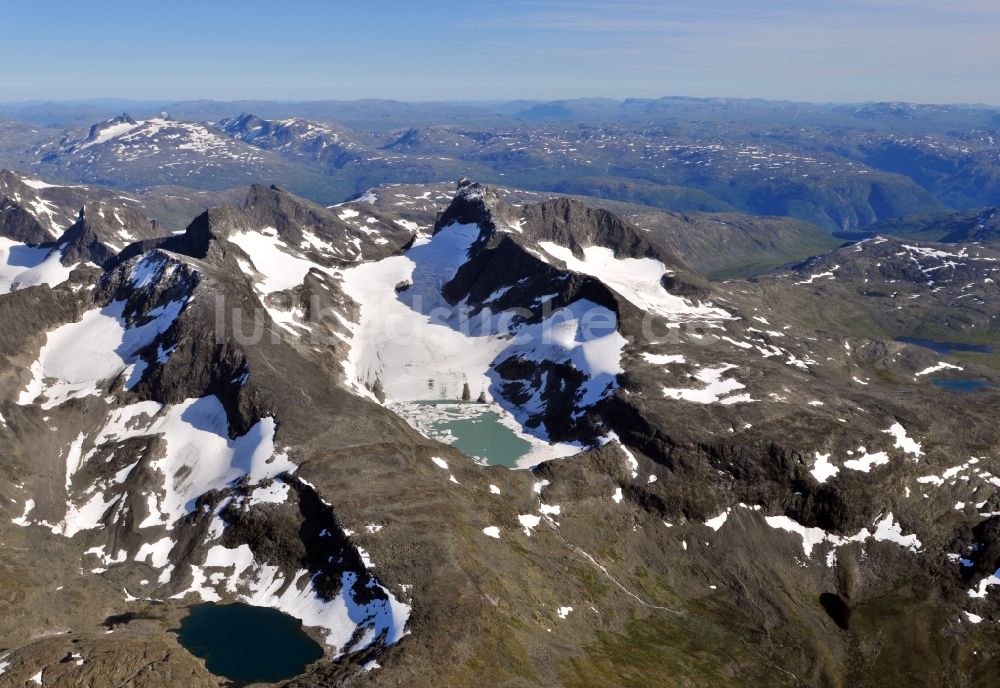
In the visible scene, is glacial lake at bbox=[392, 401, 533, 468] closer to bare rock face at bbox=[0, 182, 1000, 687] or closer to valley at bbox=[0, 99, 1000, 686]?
valley at bbox=[0, 99, 1000, 686]

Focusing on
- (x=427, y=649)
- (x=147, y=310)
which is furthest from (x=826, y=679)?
(x=147, y=310)

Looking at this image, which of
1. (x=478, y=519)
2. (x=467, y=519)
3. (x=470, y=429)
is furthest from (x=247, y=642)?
(x=470, y=429)

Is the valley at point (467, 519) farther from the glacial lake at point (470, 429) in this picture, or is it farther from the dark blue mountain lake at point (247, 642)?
the glacial lake at point (470, 429)

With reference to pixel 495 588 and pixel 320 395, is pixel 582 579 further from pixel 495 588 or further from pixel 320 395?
pixel 320 395

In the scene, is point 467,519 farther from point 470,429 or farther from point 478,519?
point 470,429

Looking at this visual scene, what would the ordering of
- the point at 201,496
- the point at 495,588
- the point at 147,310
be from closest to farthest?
the point at 495,588 → the point at 201,496 → the point at 147,310

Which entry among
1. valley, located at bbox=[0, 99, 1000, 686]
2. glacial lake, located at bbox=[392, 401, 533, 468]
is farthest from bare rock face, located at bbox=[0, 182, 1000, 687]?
glacial lake, located at bbox=[392, 401, 533, 468]
